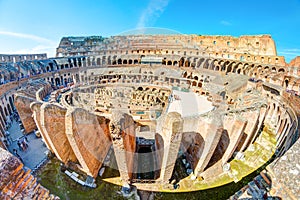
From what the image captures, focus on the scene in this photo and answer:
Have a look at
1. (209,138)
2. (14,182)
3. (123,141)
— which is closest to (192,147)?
(209,138)

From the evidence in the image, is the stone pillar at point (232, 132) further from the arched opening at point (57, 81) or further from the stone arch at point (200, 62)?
the arched opening at point (57, 81)

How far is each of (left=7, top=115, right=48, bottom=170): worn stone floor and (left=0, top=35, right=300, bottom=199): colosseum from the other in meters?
0.54

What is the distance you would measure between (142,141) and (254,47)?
1311 inches

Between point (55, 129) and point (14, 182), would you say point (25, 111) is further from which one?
point (14, 182)

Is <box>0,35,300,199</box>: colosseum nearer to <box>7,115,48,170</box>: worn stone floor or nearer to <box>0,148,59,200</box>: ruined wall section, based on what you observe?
<box>0,148,59,200</box>: ruined wall section

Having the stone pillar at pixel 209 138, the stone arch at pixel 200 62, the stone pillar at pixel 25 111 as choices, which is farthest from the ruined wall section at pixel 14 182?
the stone arch at pixel 200 62

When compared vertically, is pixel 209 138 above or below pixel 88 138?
above

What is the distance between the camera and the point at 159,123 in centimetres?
1035

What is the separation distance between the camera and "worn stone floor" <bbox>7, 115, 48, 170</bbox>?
11.2 meters

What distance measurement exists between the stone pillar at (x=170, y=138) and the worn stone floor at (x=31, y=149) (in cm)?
870

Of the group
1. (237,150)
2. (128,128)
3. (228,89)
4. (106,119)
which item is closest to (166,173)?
(128,128)

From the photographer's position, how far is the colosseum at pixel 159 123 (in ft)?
27.3

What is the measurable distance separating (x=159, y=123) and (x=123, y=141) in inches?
114

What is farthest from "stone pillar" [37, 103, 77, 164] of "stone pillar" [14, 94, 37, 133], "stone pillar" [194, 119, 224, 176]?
"stone pillar" [194, 119, 224, 176]
